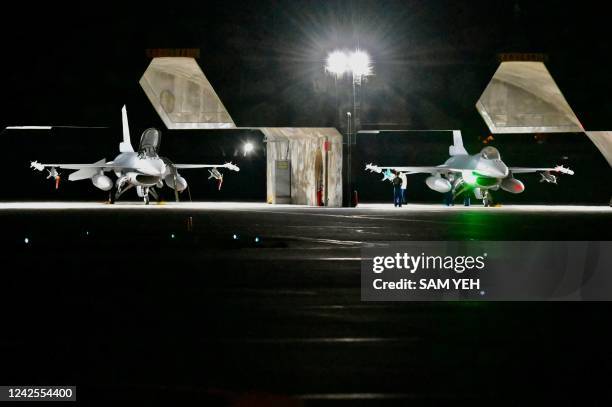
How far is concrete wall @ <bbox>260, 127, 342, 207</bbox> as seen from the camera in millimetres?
43812

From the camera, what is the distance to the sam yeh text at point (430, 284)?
12.6 meters

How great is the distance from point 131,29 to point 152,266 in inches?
1137

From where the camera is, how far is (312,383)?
260 inches

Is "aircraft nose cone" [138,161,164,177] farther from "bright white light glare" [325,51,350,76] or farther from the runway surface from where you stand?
the runway surface

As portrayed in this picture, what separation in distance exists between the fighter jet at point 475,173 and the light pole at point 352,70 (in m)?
3.99

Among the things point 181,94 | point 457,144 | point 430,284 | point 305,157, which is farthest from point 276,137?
point 430,284

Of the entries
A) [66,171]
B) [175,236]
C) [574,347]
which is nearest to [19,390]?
[574,347]

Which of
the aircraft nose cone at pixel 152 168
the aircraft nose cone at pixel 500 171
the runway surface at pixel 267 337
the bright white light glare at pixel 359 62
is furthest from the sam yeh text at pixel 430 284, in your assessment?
the aircraft nose cone at pixel 152 168

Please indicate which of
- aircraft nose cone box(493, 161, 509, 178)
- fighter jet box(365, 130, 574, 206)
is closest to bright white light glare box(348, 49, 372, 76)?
fighter jet box(365, 130, 574, 206)

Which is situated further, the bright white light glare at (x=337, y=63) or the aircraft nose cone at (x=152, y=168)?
the aircraft nose cone at (x=152, y=168)

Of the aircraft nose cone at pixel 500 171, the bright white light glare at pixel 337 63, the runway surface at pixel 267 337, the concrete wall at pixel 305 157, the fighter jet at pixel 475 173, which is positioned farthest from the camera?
the fighter jet at pixel 475 173

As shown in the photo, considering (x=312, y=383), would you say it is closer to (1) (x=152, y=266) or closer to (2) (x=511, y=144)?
(1) (x=152, y=266)

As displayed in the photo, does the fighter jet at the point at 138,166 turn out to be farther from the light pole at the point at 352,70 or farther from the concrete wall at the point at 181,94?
the light pole at the point at 352,70

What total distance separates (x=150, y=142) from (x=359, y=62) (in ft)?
37.0
